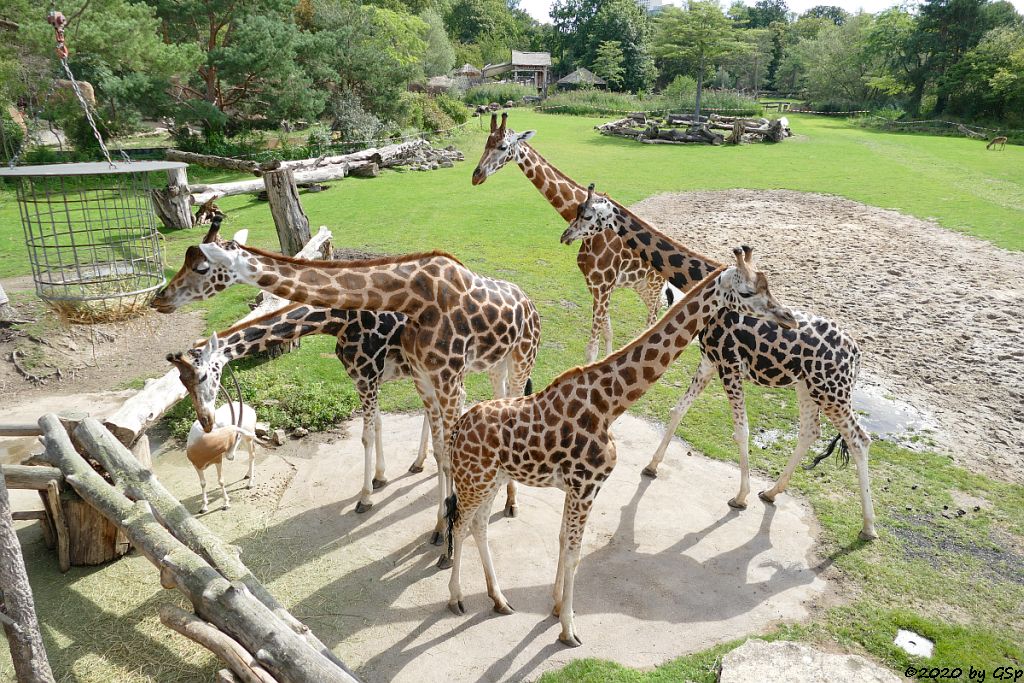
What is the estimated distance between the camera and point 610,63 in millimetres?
62469

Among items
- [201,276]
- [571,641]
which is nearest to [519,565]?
[571,641]

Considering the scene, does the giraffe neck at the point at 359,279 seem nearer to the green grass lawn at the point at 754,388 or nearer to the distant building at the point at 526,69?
the green grass lawn at the point at 754,388

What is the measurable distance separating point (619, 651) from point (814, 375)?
10.9 feet

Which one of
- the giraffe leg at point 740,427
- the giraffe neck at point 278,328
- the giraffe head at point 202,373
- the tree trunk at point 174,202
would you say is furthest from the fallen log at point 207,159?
the giraffe leg at point 740,427

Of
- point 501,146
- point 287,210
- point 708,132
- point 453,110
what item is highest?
point 453,110

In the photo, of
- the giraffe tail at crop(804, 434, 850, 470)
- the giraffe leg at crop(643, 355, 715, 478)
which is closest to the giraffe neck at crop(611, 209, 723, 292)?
the giraffe leg at crop(643, 355, 715, 478)

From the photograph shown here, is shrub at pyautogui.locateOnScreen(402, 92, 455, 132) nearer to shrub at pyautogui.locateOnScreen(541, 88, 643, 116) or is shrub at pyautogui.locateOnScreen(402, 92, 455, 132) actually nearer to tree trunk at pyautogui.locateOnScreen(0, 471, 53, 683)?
shrub at pyautogui.locateOnScreen(541, 88, 643, 116)

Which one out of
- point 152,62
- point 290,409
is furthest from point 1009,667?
point 152,62

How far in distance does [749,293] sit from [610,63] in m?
63.6

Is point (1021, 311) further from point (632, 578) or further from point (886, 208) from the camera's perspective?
point (632, 578)

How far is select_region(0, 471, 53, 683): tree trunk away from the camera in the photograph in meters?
4.40

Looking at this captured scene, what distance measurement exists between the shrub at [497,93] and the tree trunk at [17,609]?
2261 inches

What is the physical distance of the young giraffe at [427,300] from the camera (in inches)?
206

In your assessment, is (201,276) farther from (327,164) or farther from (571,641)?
(327,164)
